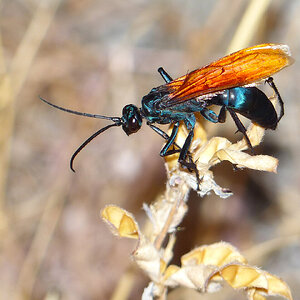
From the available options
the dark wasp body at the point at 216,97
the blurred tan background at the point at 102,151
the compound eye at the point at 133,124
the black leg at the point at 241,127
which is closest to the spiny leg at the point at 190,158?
the dark wasp body at the point at 216,97

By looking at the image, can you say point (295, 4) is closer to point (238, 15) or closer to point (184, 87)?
point (238, 15)

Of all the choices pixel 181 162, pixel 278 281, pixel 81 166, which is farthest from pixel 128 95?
pixel 278 281

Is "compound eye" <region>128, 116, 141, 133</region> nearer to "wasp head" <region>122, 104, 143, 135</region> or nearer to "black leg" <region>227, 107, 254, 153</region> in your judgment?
"wasp head" <region>122, 104, 143, 135</region>

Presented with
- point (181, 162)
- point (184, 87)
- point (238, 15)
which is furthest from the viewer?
point (238, 15)

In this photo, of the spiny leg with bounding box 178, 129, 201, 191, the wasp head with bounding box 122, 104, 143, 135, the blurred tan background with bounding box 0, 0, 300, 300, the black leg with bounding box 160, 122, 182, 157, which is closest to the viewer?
the spiny leg with bounding box 178, 129, 201, 191

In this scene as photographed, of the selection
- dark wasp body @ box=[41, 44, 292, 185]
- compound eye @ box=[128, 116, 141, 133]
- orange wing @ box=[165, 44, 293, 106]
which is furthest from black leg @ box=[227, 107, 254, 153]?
compound eye @ box=[128, 116, 141, 133]
